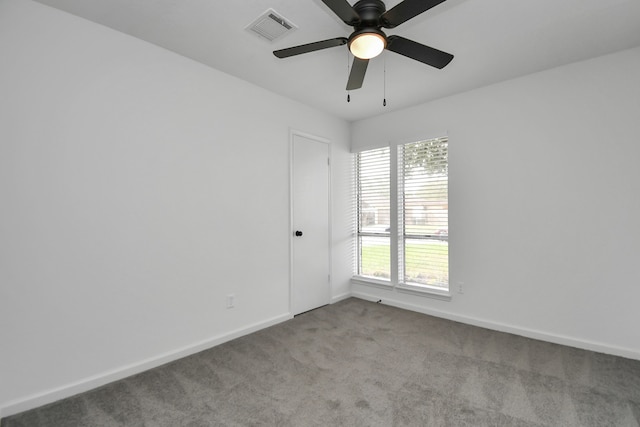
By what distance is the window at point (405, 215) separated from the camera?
363 centimetres

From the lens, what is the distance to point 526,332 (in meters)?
3.00

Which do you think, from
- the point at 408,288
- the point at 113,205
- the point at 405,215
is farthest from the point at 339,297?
the point at 113,205

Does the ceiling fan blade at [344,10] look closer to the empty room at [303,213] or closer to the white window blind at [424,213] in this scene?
the empty room at [303,213]

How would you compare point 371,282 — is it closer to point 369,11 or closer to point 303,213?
point 303,213

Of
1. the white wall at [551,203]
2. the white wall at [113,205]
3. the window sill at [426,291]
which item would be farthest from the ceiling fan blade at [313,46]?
the window sill at [426,291]

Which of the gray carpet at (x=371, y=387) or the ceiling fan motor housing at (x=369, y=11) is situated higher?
the ceiling fan motor housing at (x=369, y=11)

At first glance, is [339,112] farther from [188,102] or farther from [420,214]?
[188,102]

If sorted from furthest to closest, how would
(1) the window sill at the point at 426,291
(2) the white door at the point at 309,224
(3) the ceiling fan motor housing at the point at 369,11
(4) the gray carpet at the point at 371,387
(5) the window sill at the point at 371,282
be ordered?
(5) the window sill at the point at 371,282, (2) the white door at the point at 309,224, (1) the window sill at the point at 426,291, (4) the gray carpet at the point at 371,387, (3) the ceiling fan motor housing at the point at 369,11

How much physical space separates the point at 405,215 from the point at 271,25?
8.93 ft

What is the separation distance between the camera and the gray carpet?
5.94 ft

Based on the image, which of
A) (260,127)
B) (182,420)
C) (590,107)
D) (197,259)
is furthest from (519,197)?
(182,420)

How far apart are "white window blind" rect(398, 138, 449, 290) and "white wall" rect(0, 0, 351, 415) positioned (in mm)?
1921

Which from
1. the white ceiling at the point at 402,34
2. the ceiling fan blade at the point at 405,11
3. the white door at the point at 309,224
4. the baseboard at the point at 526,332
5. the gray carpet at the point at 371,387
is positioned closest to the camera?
the ceiling fan blade at the point at 405,11

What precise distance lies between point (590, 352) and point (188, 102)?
434cm
